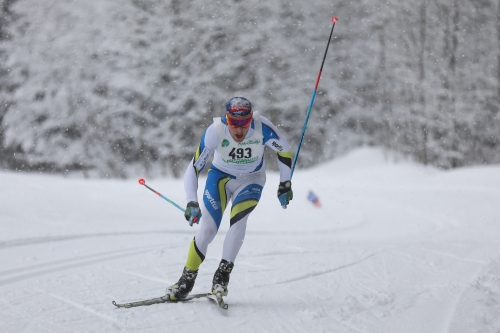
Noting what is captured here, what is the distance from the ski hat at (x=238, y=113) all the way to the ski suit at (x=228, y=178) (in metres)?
0.20

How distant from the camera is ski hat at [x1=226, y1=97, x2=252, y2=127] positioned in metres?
4.76

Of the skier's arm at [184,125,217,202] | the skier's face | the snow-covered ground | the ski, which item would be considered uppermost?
the skier's face

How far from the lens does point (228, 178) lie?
5.23 meters

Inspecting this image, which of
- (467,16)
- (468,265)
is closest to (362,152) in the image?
(467,16)

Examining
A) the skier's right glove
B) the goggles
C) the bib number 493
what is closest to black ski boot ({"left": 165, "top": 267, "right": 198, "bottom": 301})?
the skier's right glove

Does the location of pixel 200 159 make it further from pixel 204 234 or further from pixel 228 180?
pixel 204 234

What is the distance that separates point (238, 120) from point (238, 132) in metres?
0.14

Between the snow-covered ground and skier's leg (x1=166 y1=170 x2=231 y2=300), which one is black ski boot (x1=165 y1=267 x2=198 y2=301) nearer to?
skier's leg (x1=166 y1=170 x2=231 y2=300)

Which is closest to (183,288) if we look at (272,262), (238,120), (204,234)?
(204,234)

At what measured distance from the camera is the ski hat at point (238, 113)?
4758 mm

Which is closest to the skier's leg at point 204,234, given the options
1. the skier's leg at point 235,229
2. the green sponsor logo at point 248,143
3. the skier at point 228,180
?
the skier at point 228,180

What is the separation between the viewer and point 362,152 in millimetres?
22328

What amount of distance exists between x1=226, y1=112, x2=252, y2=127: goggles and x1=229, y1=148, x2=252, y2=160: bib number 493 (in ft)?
0.97

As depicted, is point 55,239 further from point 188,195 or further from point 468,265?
point 468,265
